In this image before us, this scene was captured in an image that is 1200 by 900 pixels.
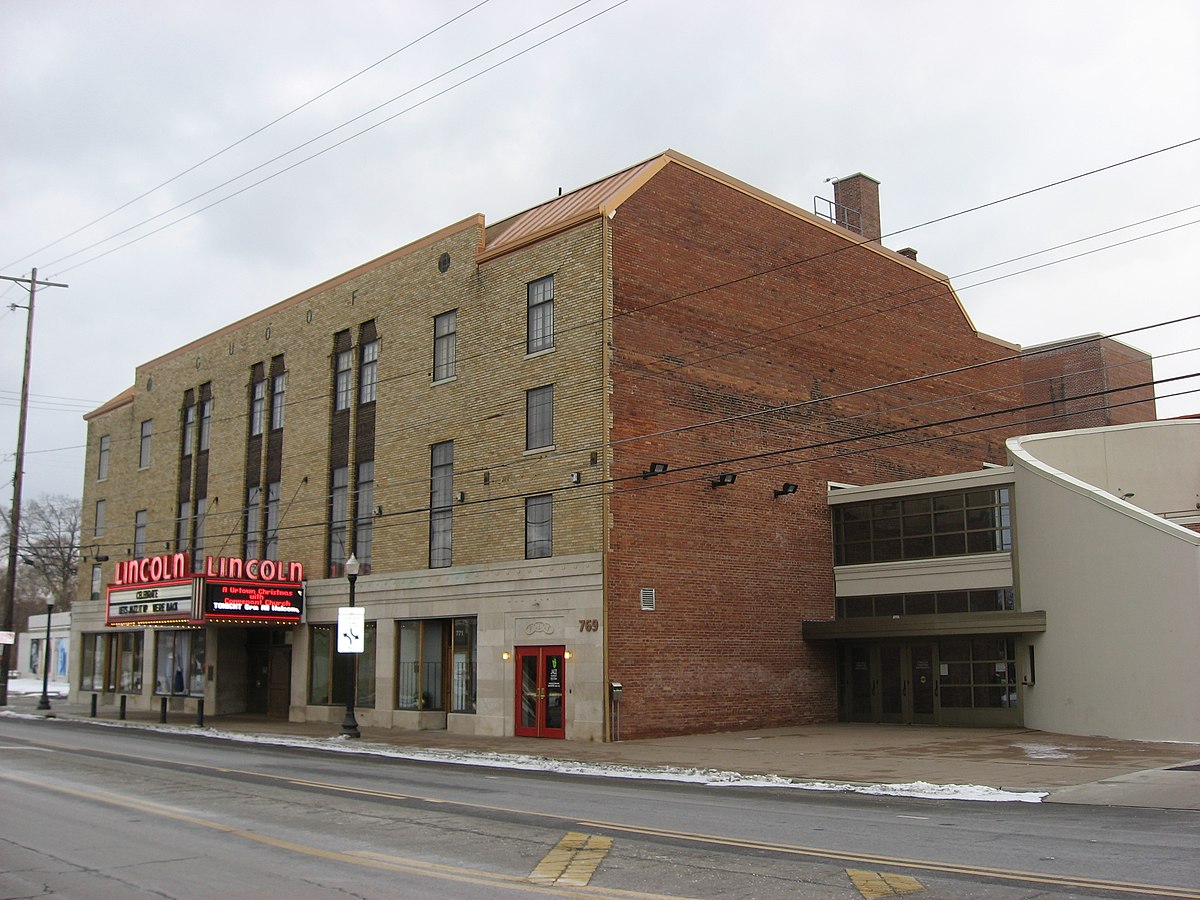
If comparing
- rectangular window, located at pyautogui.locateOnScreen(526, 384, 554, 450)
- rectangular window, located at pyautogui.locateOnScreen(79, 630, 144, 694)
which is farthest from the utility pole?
rectangular window, located at pyautogui.locateOnScreen(526, 384, 554, 450)

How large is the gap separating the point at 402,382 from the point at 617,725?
13405 mm

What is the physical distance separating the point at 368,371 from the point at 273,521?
7570 mm

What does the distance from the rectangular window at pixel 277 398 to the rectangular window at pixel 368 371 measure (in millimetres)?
5096

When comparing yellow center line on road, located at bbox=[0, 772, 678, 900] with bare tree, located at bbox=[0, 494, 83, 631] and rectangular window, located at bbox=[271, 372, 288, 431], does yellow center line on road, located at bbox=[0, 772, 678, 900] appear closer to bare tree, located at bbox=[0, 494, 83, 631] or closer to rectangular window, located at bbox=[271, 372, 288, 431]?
rectangular window, located at bbox=[271, 372, 288, 431]

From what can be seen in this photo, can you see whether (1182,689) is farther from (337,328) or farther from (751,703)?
(337,328)

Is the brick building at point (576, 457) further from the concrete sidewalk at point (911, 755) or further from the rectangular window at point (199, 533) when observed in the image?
the concrete sidewalk at point (911, 755)

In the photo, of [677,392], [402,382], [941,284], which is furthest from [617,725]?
[941,284]

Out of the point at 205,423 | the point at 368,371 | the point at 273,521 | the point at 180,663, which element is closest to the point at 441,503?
the point at 368,371

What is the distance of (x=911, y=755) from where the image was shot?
21719mm

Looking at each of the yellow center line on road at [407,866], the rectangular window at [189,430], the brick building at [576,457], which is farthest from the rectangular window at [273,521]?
the yellow center line on road at [407,866]

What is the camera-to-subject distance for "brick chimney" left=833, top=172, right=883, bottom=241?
3909 centimetres

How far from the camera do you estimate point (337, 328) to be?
123 ft

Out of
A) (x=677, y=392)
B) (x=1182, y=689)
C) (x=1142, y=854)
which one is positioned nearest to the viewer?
(x=1142, y=854)

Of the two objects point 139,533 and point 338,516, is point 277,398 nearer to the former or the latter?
point 338,516
